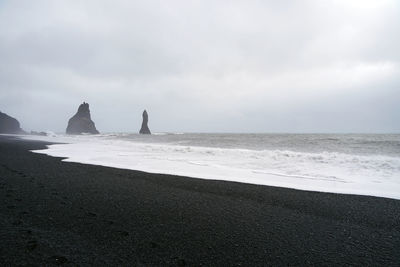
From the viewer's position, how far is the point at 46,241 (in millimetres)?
3143

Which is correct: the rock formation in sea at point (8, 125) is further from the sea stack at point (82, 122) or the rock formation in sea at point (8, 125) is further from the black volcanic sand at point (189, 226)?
the black volcanic sand at point (189, 226)

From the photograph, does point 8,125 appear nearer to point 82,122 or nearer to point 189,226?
point 82,122

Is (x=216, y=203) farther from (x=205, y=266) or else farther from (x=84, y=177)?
(x=84, y=177)

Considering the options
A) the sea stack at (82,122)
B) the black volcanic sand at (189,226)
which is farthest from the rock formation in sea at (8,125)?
the black volcanic sand at (189,226)

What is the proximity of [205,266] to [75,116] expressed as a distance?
137 m

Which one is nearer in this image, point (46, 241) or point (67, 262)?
point (67, 262)

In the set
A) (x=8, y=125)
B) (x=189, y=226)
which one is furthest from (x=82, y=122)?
(x=189, y=226)

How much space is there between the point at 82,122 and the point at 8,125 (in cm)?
3421

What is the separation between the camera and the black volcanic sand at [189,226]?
2.95 m

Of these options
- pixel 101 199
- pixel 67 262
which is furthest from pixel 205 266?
pixel 101 199

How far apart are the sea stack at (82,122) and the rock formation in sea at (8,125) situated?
23.6 metres

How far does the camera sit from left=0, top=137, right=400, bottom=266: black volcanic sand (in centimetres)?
295

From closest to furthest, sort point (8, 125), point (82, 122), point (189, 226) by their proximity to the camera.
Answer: point (189, 226), point (8, 125), point (82, 122)

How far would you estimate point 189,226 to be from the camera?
3949 millimetres
